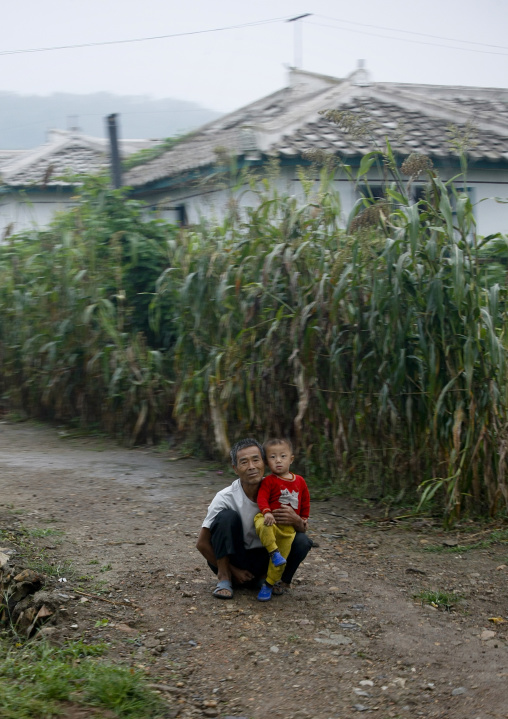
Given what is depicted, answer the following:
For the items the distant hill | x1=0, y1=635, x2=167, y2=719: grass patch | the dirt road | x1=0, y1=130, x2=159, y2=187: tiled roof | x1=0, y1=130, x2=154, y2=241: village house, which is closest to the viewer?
x1=0, y1=635, x2=167, y2=719: grass patch

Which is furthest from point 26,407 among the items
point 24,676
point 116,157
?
point 24,676

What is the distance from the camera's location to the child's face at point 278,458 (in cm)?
376

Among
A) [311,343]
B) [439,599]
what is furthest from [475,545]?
[311,343]

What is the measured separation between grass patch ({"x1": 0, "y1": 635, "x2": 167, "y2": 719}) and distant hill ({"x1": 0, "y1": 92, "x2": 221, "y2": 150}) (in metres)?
14.0

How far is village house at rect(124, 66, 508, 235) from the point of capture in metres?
11.6

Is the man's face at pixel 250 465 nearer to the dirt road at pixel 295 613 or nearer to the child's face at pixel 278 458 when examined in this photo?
the child's face at pixel 278 458

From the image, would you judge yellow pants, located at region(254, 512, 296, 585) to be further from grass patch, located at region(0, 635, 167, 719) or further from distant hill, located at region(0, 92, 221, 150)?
distant hill, located at region(0, 92, 221, 150)

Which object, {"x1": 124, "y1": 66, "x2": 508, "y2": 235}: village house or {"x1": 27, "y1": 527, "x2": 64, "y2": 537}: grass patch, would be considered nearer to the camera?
{"x1": 27, "y1": 527, "x2": 64, "y2": 537}: grass patch

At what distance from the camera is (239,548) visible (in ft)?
12.7

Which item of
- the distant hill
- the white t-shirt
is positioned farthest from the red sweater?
the distant hill

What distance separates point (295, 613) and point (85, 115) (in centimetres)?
2072

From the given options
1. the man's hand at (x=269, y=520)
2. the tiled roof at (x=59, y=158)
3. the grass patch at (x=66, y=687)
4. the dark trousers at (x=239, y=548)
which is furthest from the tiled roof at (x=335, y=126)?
the grass patch at (x=66, y=687)

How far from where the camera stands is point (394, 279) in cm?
511

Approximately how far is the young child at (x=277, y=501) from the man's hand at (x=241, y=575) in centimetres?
12
